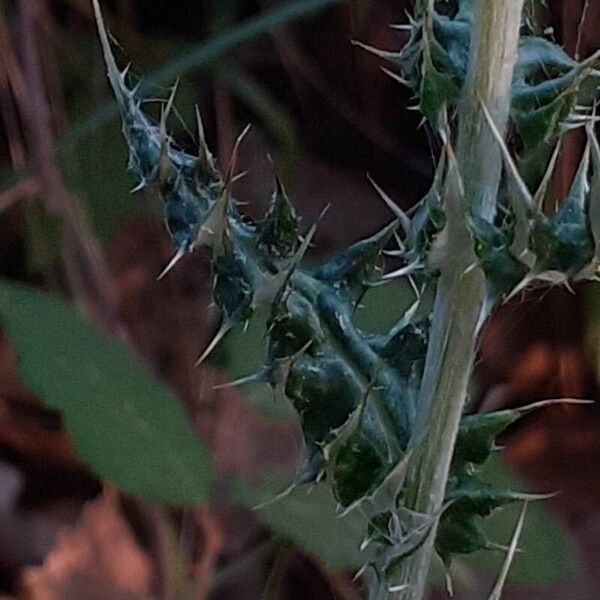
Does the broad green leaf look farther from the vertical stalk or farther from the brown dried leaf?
the brown dried leaf

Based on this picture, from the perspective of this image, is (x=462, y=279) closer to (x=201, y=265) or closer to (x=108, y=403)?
(x=108, y=403)

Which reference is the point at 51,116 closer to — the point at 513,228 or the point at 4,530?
the point at 4,530

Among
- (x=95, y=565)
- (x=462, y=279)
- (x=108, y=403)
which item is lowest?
(x=95, y=565)

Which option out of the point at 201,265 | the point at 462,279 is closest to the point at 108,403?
the point at 462,279

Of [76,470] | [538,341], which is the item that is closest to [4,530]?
[76,470]

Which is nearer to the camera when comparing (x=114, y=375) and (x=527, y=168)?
(x=527, y=168)

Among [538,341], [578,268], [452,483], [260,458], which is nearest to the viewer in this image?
[578,268]
